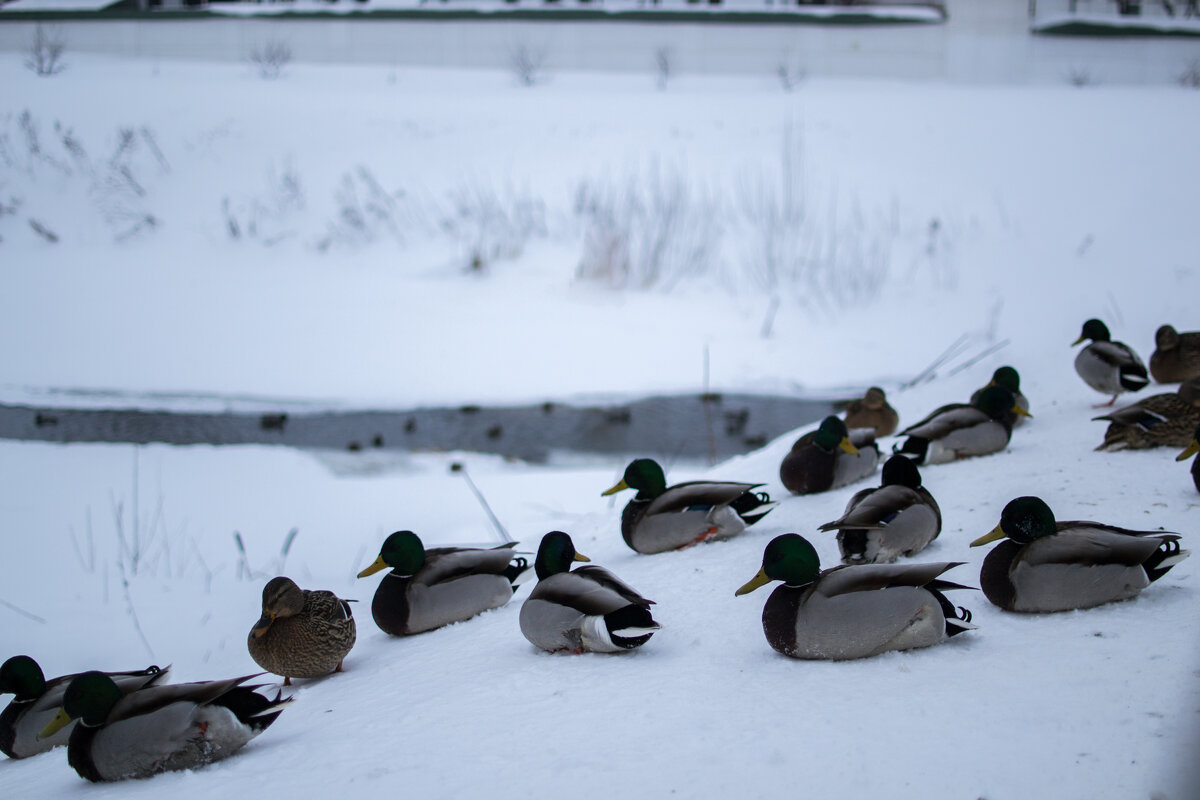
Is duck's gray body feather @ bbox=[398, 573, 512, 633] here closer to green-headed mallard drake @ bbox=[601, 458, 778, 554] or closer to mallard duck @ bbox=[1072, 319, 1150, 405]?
green-headed mallard drake @ bbox=[601, 458, 778, 554]

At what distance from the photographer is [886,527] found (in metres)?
2.93

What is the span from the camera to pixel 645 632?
252 centimetres

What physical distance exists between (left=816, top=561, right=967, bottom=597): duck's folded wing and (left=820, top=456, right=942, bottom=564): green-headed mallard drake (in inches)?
19.2

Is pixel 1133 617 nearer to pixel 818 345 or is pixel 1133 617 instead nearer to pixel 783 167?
pixel 818 345

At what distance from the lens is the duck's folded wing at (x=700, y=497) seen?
3529mm

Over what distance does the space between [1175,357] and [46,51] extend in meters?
16.0

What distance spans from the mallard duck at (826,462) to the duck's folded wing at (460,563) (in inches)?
52.2

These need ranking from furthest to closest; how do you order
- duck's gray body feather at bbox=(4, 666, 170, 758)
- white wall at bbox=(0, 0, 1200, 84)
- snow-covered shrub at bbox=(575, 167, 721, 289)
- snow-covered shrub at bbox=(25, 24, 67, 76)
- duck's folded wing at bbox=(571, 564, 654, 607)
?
white wall at bbox=(0, 0, 1200, 84) → snow-covered shrub at bbox=(25, 24, 67, 76) → snow-covered shrub at bbox=(575, 167, 721, 289) → duck's gray body feather at bbox=(4, 666, 170, 758) → duck's folded wing at bbox=(571, 564, 654, 607)

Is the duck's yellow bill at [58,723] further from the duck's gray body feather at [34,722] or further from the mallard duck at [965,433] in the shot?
the mallard duck at [965,433]

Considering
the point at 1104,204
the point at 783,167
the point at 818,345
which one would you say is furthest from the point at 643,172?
the point at 1104,204

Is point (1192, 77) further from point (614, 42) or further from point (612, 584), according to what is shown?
point (612, 584)

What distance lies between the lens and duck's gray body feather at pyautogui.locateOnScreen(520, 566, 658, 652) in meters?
2.60

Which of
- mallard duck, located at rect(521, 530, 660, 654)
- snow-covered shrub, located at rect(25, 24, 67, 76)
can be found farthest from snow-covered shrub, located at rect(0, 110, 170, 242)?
mallard duck, located at rect(521, 530, 660, 654)

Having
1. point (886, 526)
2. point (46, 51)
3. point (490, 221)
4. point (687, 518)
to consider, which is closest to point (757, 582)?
point (886, 526)
